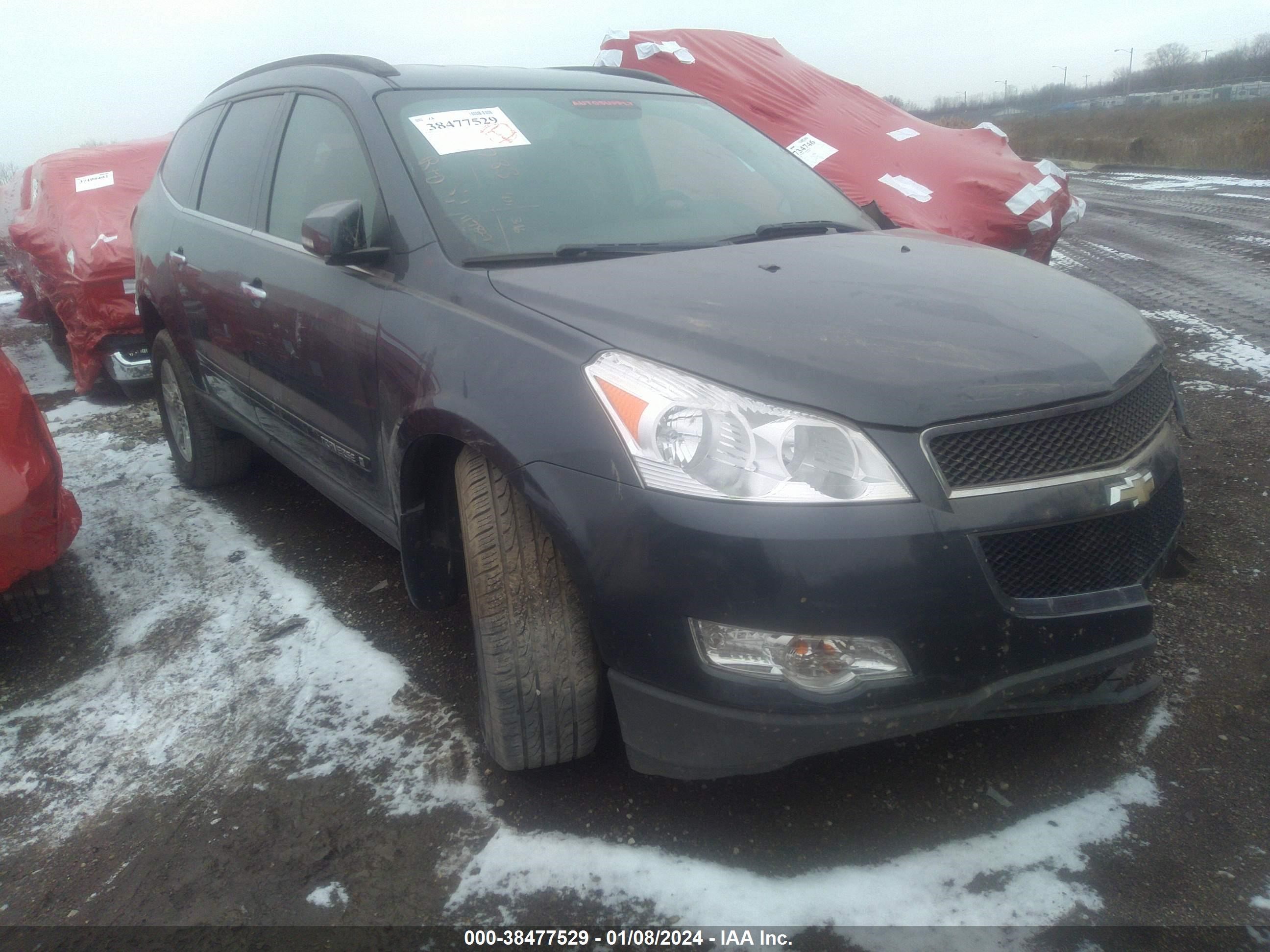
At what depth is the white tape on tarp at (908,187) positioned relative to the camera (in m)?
4.93

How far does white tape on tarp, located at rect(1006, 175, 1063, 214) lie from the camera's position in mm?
4914

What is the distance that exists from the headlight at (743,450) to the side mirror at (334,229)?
1.04 meters

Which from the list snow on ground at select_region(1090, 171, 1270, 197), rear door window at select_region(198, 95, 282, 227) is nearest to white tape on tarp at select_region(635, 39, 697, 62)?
rear door window at select_region(198, 95, 282, 227)

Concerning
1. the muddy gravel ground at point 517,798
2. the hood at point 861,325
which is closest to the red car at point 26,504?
the muddy gravel ground at point 517,798

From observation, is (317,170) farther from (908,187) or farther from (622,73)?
(908,187)

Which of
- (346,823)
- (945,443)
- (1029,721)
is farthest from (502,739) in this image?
(1029,721)

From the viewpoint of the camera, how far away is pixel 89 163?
670 cm

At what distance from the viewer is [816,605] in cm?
160

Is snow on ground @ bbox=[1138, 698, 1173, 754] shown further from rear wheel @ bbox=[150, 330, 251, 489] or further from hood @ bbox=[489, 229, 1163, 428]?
rear wheel @ bbox=[150, 330, 251, 489]

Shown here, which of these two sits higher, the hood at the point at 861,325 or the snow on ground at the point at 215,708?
the hood at the point at 861,325

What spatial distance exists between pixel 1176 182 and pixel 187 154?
1796 cm

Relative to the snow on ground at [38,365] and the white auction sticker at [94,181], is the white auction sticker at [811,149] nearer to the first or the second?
the white auction sticker at [94,181]

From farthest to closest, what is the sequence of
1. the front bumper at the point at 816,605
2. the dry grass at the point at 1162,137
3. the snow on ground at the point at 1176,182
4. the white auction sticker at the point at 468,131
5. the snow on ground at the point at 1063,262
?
the dry grass at the point at 1162,137
the snow on ground at the point at 1176,182
the snow on ground at the point at 1063,262
the white auction sticker at the point at 468,131
the front bumper at the point at 816,605

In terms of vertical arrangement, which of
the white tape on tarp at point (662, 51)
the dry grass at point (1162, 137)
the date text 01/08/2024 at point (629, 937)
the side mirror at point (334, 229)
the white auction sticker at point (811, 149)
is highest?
the white tape on tarp at point (662, 51)
